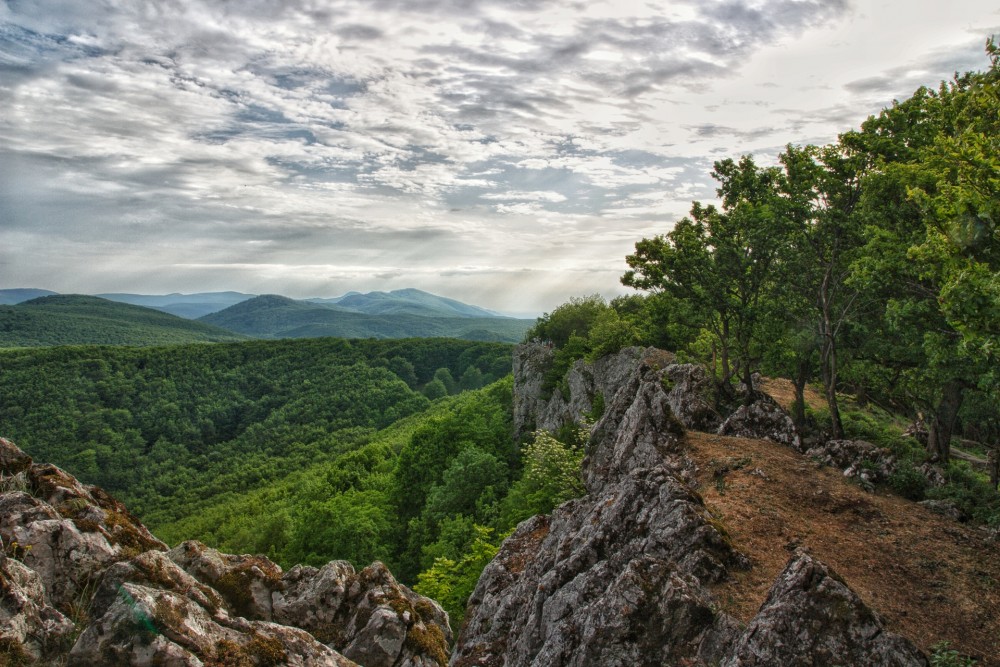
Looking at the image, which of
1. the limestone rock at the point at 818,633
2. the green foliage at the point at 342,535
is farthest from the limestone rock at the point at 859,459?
the green foliage at the point at 342,535

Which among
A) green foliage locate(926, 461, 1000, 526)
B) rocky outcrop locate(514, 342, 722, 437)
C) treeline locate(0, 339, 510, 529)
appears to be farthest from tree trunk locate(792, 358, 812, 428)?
treeline locate(0, 339, 510, 529)

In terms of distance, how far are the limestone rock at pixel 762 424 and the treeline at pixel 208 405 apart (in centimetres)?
9329

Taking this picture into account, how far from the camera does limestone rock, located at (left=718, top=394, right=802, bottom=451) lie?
19312 millimetres

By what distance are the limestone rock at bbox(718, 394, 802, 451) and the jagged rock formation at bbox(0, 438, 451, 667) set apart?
44.1 ft

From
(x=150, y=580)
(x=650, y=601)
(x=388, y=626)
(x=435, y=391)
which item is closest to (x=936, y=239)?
(x=650, y=601)

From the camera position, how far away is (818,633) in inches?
307

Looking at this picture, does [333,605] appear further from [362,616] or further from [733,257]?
[733,257]

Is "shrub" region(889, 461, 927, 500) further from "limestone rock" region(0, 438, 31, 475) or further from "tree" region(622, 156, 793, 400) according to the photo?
"limestone rock" region(0, 438, 31, 475)

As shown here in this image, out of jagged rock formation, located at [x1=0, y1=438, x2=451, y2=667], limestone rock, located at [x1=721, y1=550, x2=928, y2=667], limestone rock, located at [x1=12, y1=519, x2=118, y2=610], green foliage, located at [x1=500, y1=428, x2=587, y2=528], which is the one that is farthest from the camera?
green foliage, located at [x1=500, y1=428, x2=587, y2=528]

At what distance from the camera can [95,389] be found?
14088 cm

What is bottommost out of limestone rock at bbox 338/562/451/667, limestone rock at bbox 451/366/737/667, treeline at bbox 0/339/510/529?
treeline at bbox 0/339/510/529

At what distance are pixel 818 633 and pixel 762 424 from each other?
13332 mm

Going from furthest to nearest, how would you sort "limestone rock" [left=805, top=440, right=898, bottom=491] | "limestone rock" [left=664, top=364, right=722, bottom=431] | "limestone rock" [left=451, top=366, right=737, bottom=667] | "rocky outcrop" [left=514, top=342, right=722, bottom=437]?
"rocky outcrop" [left=514, top=342, right=722, bottom=437], "limestone rock" [left=664, top=364, right=722, bottom=431], "limestone rock" [left=805, top=440, right=898, bottom=491], "limestone rock" [left=451, top=366, right=737, bottom=667]

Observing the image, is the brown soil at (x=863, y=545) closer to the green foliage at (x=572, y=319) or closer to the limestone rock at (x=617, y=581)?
the limestone rock at (x=617, y=581)
